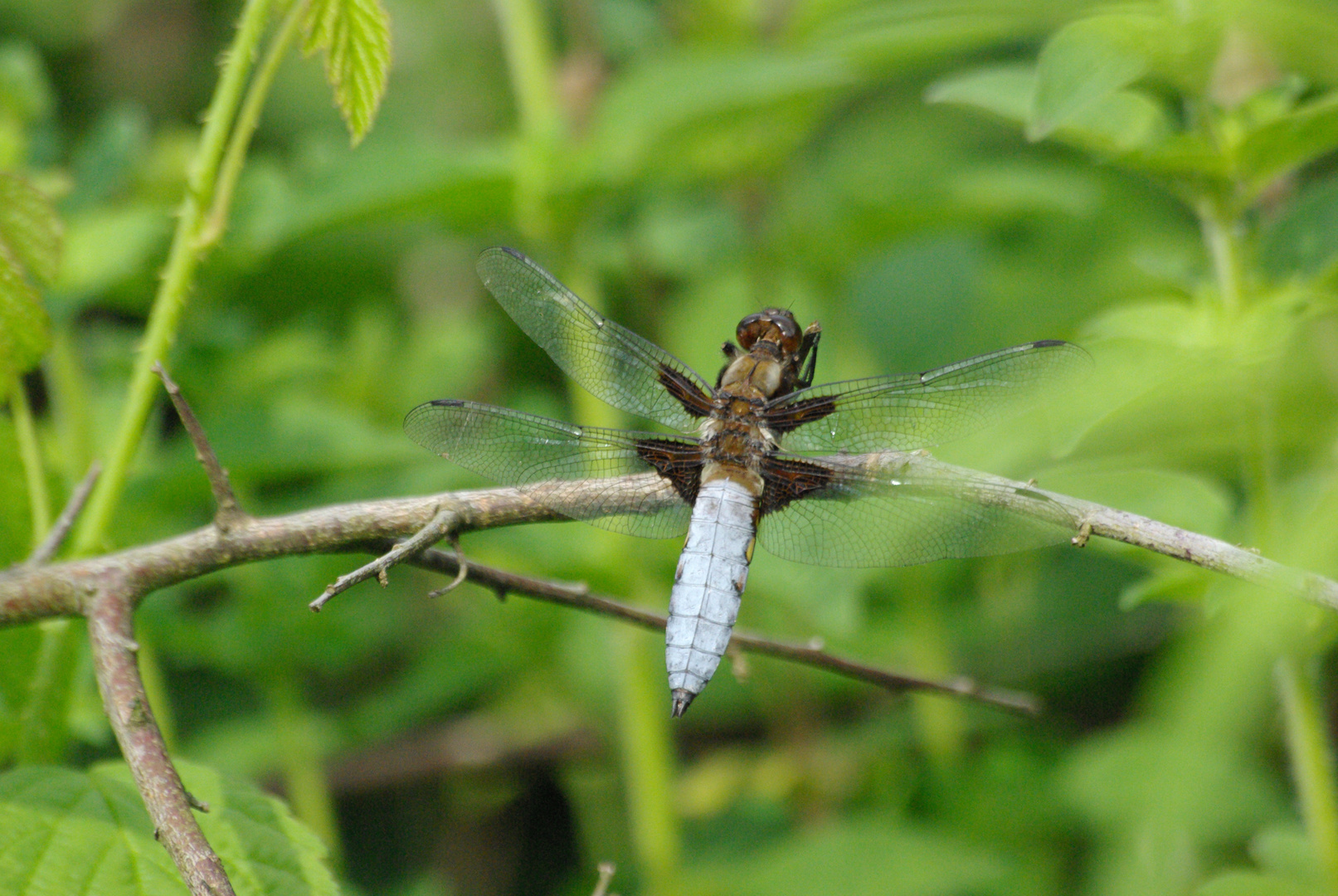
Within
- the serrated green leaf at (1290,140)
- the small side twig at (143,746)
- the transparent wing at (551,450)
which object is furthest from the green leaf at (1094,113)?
the small side twig at (143,746)

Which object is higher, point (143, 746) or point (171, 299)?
point (171, 299)

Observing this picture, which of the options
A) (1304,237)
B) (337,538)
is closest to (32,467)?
(337,538)

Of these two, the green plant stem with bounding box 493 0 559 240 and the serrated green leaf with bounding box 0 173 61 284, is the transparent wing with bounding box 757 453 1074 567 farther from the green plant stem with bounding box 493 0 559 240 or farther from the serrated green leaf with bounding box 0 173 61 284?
the green plant stem with bounding box 493 0 559 240

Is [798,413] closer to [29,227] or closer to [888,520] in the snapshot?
[888,520]

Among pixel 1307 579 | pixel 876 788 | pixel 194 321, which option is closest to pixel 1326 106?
pixel 1307 579

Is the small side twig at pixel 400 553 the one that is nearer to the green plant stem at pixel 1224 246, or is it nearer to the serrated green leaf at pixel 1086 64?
the serrated green leaf at pixel 1086 64
